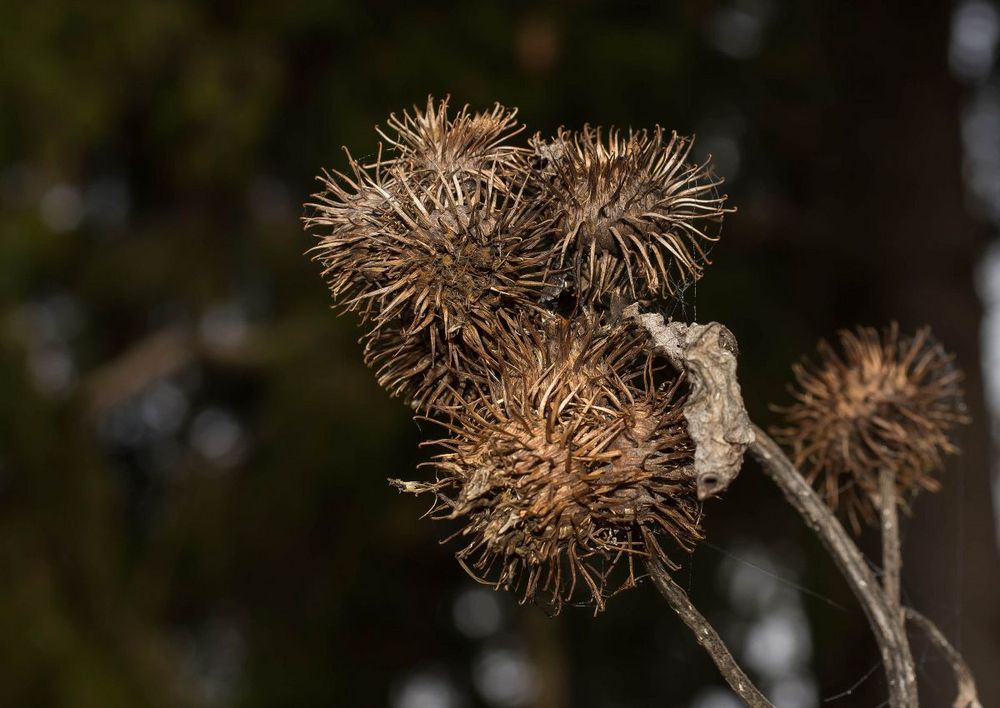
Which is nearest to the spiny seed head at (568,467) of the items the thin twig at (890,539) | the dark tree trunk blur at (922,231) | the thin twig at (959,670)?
the thin twig at (890,539)

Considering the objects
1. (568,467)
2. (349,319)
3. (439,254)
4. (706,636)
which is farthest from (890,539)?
(349,319)

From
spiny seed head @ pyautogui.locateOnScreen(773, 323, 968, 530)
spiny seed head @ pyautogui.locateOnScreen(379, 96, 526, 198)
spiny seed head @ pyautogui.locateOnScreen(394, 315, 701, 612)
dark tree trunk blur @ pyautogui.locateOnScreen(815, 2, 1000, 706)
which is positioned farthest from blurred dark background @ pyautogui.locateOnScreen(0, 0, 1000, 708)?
spiny seed head @ pyautogui.locateOnScreen(394, 315, 701, 612)

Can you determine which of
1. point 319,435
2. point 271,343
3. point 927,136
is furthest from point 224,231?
point 927,136

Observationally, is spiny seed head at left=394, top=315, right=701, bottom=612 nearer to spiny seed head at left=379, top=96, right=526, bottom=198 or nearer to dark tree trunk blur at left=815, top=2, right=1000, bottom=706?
spiny seed head at left=379, top=96, right=526, bottom=198

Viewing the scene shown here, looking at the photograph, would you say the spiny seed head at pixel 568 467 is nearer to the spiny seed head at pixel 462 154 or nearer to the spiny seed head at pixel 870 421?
the spiny seed head at pixel 462 154

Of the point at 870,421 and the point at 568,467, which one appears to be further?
the point at 870,421

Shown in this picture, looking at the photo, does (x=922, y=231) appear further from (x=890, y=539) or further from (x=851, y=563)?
(x=851, y=563)
